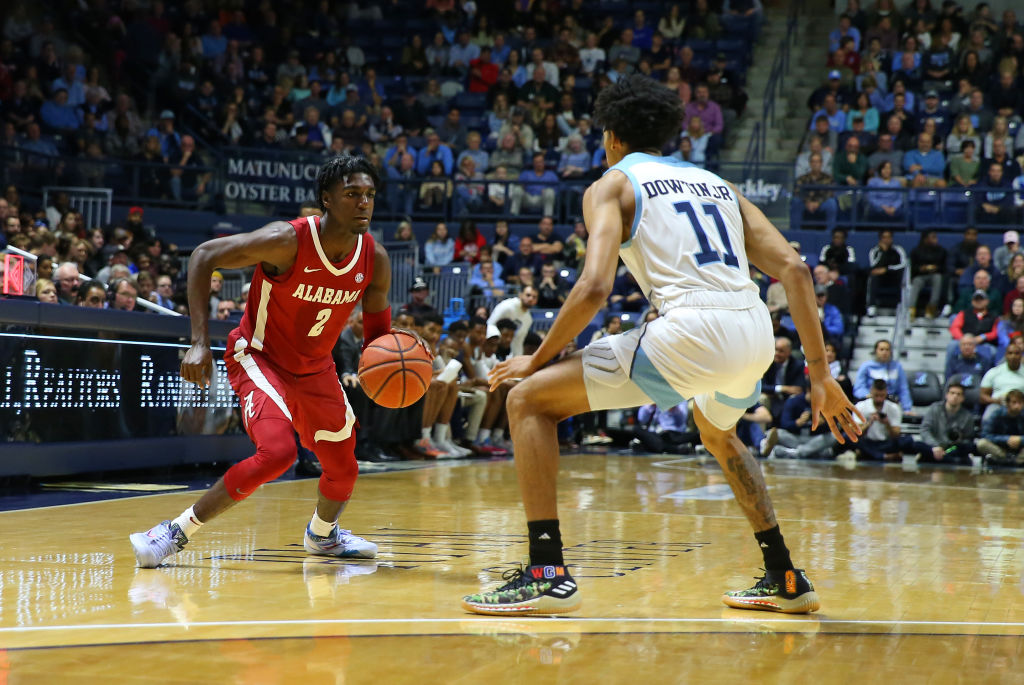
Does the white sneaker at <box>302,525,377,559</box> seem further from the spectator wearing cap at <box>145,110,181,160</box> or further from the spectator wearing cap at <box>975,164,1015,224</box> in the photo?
the spectator wearing cap at <box>975,164,1015,224</box>

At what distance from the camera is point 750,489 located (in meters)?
4.13

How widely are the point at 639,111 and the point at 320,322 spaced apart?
175 cm

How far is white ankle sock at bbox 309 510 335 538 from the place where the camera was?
16.8 ft

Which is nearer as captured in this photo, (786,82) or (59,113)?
(59,113)

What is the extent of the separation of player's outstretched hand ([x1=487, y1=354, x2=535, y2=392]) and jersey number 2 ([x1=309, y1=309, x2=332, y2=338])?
57.2 inches

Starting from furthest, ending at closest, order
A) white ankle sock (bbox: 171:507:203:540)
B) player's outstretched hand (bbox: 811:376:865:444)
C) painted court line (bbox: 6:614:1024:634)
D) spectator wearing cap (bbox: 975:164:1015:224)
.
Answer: spectator wearing cap (bbox: 975:164:1015:224) < white ankle sock (bbox: 171:507:203:540) < player's outstretched hand (bbox: 811:376:865:444) < painted court line (bbox: 6:614:1024:634)

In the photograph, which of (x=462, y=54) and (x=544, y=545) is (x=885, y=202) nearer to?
(x=462, y=54)

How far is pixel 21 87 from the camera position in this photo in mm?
15883

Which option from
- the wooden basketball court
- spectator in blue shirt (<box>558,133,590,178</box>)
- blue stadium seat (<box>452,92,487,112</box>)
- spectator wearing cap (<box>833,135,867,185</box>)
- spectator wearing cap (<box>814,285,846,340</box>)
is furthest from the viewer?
blue stadium seat (<box>452,92,487,112</box>)

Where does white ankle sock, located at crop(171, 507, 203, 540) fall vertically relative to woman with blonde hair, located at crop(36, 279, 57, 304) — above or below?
below

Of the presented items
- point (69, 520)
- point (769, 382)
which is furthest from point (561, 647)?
point (769, 382)

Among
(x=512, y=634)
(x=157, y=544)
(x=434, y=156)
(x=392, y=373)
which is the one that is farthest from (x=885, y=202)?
(x=512, y=634)

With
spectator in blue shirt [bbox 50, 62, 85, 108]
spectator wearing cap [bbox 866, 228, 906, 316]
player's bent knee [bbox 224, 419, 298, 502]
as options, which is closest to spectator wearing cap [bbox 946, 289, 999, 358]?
spectator wearing cap [bbox 866, 228, 906, 316]

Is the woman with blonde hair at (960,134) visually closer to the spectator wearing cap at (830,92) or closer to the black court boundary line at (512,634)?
the spectator wearing cap at (830,92)
